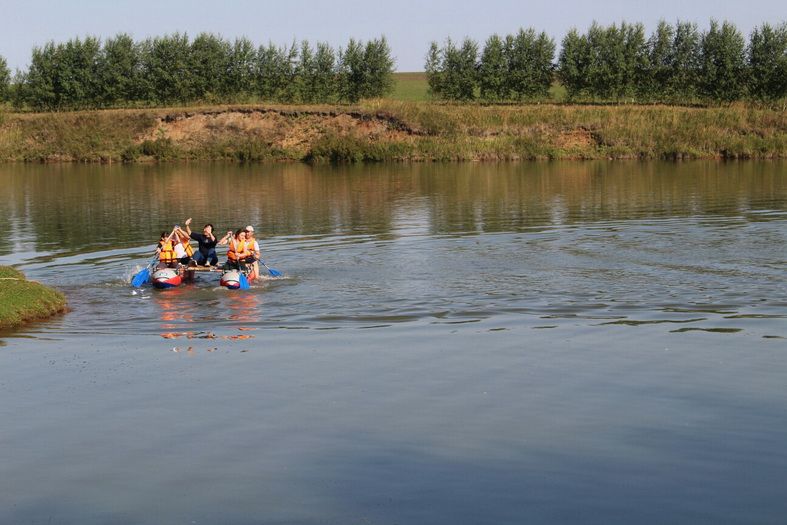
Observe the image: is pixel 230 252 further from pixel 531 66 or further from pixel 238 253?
pixel 531 66

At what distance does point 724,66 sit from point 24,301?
98.3 m

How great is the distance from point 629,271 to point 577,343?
31.0 ft

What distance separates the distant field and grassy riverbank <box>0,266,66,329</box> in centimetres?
10063

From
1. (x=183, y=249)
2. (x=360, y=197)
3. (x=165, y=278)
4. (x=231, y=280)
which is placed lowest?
(x=231, y=280)

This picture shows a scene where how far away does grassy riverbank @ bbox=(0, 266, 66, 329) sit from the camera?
2333 cm

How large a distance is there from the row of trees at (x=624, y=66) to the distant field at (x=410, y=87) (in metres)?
11.0

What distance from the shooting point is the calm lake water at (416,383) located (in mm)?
12656

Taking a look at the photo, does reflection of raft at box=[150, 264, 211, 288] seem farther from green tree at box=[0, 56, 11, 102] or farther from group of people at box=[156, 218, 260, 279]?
→ green tree at box=[0, 56, 11, 102]

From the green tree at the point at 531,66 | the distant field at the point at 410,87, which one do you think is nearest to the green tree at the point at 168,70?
the distant field at the point at 410,87

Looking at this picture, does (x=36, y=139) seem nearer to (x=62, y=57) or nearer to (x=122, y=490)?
(x=62, y=57)

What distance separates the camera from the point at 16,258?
3456cm

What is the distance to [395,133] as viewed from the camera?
9894 cm

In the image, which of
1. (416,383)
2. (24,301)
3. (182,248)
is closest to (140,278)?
(182,248)

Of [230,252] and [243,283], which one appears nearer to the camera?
[243,283]
